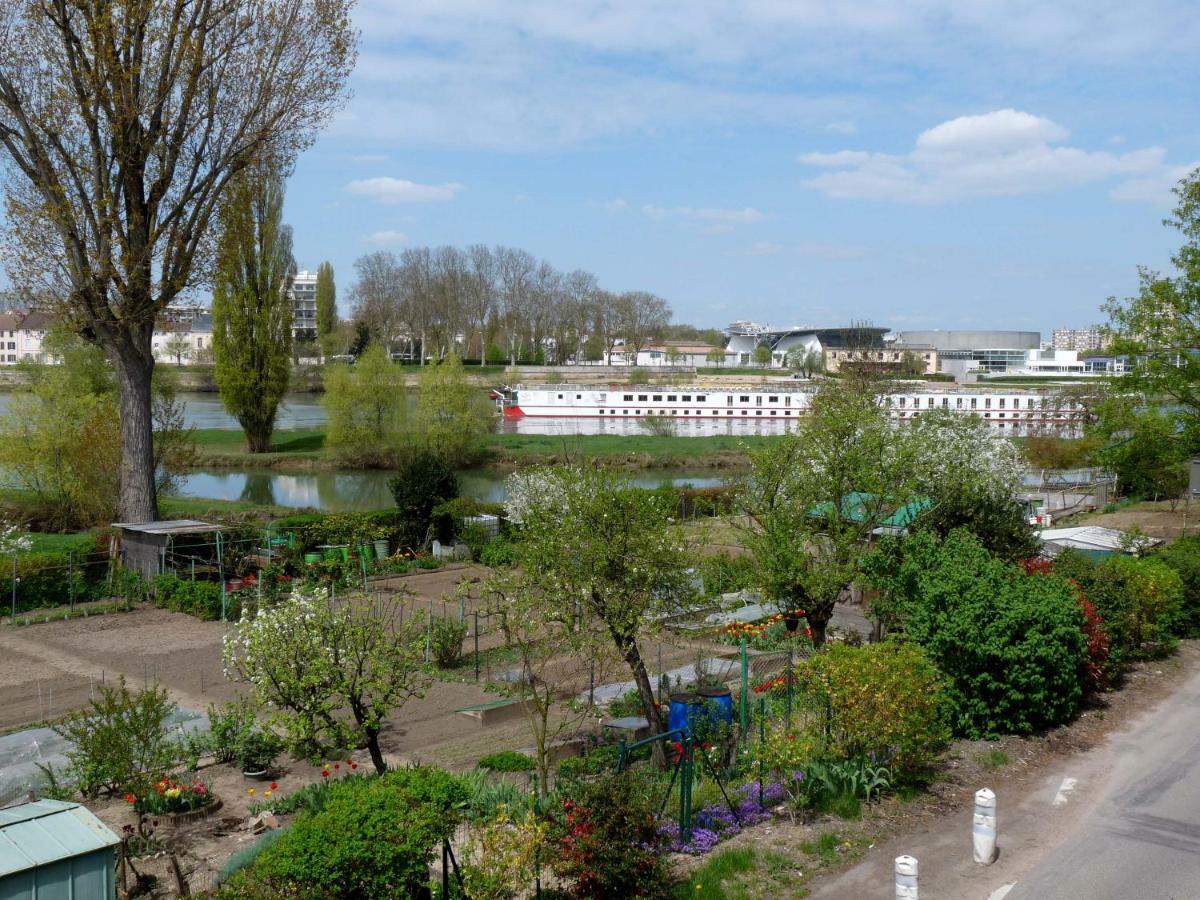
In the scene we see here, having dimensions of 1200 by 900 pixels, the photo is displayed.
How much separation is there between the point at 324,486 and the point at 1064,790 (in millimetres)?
38610

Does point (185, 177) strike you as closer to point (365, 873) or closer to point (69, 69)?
point (69, 69)

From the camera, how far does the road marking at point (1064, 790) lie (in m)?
9.53

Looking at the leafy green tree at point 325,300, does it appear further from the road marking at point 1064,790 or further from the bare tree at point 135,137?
the road marking at point 1064,790

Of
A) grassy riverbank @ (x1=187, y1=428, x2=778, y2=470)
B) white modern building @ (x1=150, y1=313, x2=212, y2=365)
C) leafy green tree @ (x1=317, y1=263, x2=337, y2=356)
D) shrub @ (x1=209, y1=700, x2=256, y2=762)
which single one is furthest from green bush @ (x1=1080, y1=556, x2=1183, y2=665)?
leafy green tree @ (x1=317, y1=263, x2=337, y2=356)

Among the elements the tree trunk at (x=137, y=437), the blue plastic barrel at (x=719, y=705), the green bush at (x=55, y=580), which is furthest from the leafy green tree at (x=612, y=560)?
the tree trunk at (x=137, y=437)

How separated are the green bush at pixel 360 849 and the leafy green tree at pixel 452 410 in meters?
42.6

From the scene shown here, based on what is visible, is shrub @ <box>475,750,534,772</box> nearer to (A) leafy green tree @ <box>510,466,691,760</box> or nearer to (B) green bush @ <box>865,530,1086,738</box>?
(A) leafy green tree @ <box>510,466,691,760</box>

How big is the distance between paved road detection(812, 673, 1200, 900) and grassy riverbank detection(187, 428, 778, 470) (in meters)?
34.8

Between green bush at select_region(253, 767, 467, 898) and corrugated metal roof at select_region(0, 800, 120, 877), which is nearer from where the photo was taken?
corrugated metal roof at select_region(0, 800, 120, 877)

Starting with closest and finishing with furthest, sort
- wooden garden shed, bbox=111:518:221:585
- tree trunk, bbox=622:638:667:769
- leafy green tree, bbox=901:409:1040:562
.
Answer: tree trunk, bbox=622:638:667:769
leafy green tree, bbox=901:409:1040:562
wooden garden shed, bbox=111:518:221:585

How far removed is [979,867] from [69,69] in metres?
20.9

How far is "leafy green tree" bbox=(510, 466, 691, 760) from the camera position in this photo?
9.84m

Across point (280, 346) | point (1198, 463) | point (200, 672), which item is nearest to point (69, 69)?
point (200, 672)

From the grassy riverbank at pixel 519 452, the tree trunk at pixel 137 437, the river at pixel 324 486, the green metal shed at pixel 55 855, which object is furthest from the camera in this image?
the grassy riverbank at pixel 519 452
